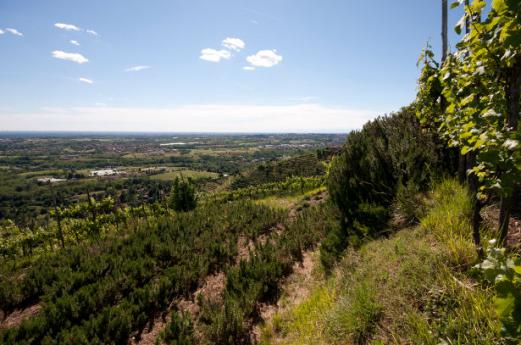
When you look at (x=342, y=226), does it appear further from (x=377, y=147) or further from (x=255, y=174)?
(x=255, y=174)

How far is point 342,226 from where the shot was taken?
7.36m

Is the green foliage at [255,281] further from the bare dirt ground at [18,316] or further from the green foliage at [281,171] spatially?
the green foliage at [281,171]

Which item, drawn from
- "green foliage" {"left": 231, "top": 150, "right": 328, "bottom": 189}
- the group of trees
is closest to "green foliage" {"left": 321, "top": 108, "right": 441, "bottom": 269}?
the group of trees

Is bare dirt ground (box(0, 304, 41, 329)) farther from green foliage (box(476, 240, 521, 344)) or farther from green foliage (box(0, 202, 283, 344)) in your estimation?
green foliage (box(476, 240, 521, 344))

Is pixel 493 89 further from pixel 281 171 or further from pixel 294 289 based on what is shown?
pixel 281 171

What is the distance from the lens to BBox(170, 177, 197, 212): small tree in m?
26.2

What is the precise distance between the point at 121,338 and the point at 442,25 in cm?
1066

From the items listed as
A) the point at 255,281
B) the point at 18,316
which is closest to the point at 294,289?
the point at 255,281

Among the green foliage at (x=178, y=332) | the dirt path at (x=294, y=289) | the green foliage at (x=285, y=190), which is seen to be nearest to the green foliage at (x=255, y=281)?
the dirt path at (x=294, y=289)

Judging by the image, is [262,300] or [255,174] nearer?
[262,300]

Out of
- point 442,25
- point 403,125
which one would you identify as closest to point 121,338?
point 403,125

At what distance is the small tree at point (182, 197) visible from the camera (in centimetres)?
2623

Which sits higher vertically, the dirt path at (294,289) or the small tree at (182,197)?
the dirt path at (294,289)

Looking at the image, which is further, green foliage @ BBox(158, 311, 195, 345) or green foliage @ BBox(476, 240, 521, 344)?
green foliage @ BBox(158, 311, 195, 345)
